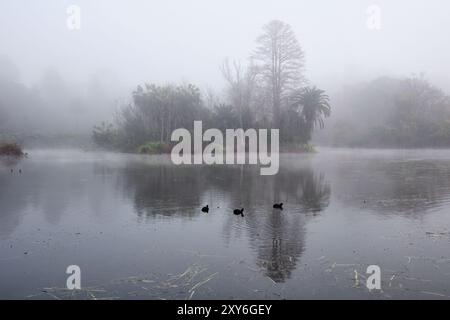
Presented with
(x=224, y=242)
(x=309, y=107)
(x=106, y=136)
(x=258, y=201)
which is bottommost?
(x=224, y=242)

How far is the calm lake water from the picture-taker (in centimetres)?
369

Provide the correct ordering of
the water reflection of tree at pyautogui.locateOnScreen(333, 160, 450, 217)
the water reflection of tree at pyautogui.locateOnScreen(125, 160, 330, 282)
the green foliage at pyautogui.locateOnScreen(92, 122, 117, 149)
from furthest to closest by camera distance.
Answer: the green foliage at pyautogui.locateOnScreen(92, 122, 117, 149)
the water reflection of tree at pyautogui.locateOnScreen(333, 160, 450, 217)
the water reflection of tree at pyautogui.locateOnScreen(125, 160, 330, 282)

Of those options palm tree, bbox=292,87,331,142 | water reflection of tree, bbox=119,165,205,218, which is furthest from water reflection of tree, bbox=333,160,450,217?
palm tree, bbox=292,87,331,142

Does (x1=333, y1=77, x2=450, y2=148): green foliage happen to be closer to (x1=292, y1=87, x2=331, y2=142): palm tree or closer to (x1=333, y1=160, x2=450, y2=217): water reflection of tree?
(x1=292, y1=87, x2=331, y2=142): palm tree

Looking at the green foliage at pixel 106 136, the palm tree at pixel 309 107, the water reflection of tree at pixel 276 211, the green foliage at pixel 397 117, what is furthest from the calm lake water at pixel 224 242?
the green foliage at pixel 397 117

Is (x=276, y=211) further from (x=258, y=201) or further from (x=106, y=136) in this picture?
(x=106, y=136)

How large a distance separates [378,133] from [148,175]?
106 ft

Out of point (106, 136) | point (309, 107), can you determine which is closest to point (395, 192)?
point (309, 107)

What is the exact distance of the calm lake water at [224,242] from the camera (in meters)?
3.69

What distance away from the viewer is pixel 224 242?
5191 mm

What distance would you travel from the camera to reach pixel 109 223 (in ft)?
20.9

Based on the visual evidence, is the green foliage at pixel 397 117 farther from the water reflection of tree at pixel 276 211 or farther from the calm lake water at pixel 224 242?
the calm lake water at pixel 224 242

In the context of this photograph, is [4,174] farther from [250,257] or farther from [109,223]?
[250,257]
